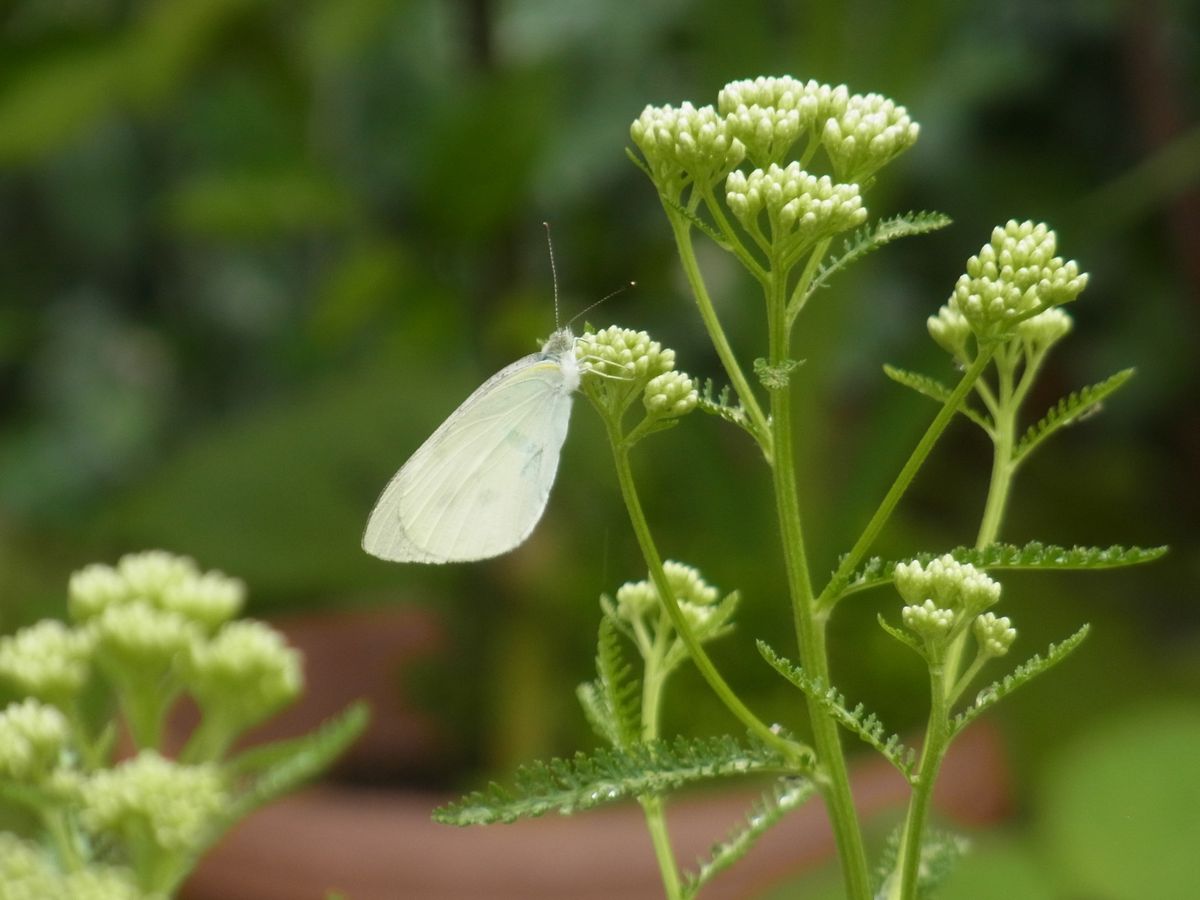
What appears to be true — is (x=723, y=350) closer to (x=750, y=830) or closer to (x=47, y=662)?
(x=750, y=830)

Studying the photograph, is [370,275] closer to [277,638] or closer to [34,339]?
[277,638]

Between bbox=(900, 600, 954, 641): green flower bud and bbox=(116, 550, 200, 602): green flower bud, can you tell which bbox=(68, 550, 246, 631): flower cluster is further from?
bbox=(900, 600, 954, 641): green flower bud

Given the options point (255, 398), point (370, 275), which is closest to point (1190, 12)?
point (370, 275)

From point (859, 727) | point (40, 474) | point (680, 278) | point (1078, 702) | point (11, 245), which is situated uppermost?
point (11, 245)

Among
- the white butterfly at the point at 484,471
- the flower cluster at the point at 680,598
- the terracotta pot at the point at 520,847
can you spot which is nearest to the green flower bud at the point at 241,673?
the white butterfly at the point at 484,471

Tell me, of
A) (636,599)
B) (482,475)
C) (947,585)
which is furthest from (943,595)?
(482,475)

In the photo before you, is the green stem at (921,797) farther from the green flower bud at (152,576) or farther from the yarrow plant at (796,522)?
the green flower bud at (152,576)

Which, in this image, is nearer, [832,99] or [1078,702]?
[832,99]
